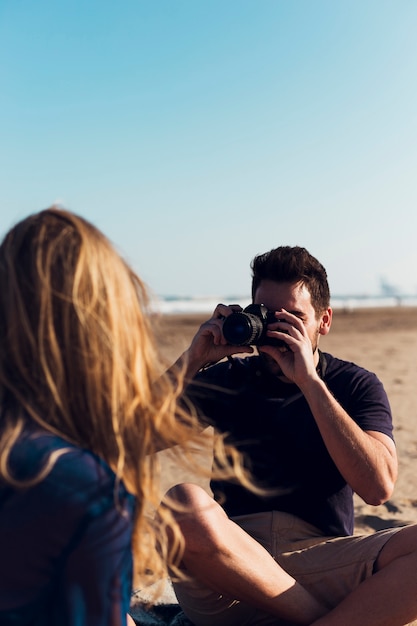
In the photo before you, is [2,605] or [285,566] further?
[285,566]

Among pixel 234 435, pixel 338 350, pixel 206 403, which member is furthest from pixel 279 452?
pixel 338 350

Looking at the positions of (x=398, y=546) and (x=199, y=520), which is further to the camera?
(x=398, y=546)

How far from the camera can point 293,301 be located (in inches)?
111

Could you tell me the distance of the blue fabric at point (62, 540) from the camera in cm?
121

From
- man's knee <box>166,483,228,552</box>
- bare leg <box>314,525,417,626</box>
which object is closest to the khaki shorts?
bare leg <box>314,525,417,626</box>

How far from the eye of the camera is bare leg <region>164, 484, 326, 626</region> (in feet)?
6.78

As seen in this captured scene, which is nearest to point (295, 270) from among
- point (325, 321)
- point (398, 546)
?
point (325, 321)

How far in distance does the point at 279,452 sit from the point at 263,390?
26 centimetres

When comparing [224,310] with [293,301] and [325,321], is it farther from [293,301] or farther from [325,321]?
[325,321]

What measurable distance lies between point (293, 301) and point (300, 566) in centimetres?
103

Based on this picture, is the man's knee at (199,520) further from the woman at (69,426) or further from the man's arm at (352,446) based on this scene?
the woman at (69,426)

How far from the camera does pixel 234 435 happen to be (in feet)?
8.64

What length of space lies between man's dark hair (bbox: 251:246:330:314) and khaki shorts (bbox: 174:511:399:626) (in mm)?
910

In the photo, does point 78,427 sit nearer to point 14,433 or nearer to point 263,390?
point 14,433
